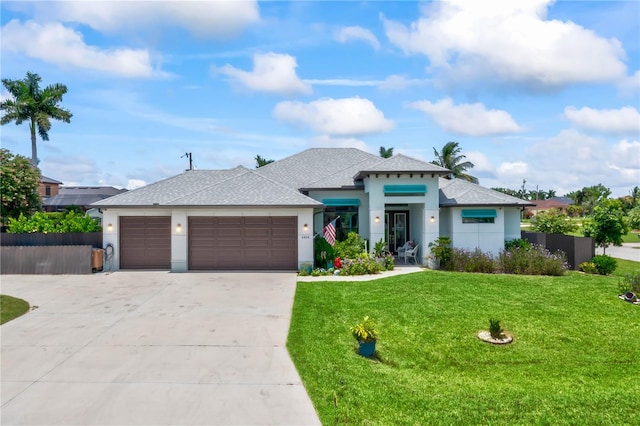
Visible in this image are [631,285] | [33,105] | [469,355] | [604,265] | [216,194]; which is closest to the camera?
[469,355]

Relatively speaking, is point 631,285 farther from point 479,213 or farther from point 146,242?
point 146,242

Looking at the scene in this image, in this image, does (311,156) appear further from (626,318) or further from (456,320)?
(626,318)

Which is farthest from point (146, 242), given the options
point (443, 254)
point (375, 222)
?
point (443, 254)

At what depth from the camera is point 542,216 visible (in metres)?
25.2

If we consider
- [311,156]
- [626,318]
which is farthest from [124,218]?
[626,318]

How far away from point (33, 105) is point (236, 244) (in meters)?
33.5

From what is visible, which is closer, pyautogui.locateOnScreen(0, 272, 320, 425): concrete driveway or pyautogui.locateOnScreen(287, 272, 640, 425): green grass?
pyautogui.locateOnScreen(0, 272, 320, 425): concrete driveway

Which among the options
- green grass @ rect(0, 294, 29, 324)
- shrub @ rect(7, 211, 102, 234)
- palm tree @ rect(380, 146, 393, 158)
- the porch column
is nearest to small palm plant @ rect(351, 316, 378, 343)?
green grass @ rect(0, 294, 29, 324)

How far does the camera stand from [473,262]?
1691 cm

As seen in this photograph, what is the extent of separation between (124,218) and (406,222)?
15268mm

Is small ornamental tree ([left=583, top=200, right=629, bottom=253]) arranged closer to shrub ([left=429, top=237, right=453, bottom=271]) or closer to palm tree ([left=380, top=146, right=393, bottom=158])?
shrub ([left=429, top=237, right=453, bottom=271])

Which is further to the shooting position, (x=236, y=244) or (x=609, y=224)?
(x=609, y=224)

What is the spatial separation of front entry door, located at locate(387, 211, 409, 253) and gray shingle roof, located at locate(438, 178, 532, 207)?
8.88 feet

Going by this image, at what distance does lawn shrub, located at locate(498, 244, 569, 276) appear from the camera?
53.3 feet
